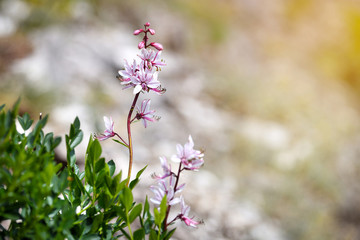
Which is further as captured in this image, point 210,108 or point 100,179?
point 210,108

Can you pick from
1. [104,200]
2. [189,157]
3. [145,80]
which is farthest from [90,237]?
[145,80]

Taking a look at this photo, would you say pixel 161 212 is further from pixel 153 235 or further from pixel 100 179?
pixel 100 179

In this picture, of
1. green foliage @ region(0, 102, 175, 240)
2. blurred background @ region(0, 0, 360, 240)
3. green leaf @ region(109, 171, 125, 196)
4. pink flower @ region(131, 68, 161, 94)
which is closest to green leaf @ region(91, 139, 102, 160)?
green foliage @ region(0, 102, 175, 240)

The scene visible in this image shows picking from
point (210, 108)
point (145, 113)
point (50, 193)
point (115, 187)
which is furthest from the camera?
point (210, 108)

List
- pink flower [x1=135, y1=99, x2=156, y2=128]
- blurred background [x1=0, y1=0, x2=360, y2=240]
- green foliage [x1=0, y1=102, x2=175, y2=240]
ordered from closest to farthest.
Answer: green foliage [x1=0, y1=102, x2=175, y2=240] → pink flower [x1=135, y1=99, x2=156, y2=128] → blurred background [x1=0, y1=0, x2=360, y2=240]

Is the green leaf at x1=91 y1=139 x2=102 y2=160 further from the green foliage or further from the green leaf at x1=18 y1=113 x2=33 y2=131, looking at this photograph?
the green leaf at x1=18 y1=113 x2=33 y2=131

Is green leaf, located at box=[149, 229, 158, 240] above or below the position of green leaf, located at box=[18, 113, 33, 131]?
below

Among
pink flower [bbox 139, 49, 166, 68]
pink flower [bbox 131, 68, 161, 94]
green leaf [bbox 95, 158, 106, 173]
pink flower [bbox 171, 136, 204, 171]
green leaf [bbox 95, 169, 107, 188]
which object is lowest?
green leaf [bbox 95, 169, 107, 188]
